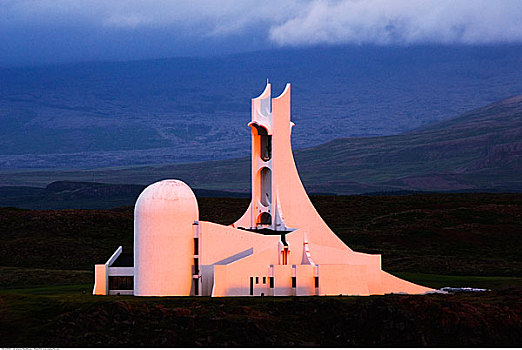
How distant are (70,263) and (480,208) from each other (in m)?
47.2

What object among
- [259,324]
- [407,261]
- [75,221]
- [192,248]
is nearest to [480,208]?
[407,261]

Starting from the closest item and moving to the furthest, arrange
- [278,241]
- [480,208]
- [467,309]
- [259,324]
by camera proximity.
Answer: [259,324] → [467,309] → [278,241] → [480,208]

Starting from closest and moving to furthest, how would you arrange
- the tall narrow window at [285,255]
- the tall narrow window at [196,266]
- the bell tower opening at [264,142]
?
the tall narrow window at [196,266] < the tall narrow window at [285,255] < the bell tower opening at [264,142]

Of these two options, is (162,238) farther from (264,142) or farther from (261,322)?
(264,142)

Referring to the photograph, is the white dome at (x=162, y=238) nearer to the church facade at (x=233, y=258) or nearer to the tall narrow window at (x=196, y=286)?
the church facade at (x=233, y=258)

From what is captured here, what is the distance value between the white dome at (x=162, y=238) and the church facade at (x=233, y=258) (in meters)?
0.04

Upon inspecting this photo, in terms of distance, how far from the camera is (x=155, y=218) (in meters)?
41.5

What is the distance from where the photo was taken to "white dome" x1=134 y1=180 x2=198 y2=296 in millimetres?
41500

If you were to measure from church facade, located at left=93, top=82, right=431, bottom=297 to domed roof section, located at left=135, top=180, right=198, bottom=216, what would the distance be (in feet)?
0.15

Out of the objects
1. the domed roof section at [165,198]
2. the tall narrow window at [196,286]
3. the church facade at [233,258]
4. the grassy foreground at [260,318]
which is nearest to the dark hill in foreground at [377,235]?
the grassy foreground at [260,318]

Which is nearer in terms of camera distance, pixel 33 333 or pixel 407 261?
pixel 33 333

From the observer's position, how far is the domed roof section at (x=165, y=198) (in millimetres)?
41375

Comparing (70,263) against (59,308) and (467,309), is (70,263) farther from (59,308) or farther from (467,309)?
(467,309)

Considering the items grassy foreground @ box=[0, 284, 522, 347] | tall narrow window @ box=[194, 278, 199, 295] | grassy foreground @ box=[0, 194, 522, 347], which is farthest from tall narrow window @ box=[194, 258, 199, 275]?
grassy foreground @ box=[0, 284, 522, 347]
